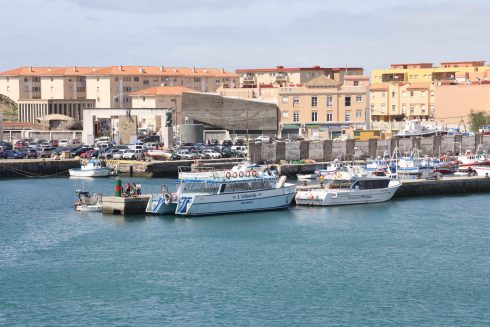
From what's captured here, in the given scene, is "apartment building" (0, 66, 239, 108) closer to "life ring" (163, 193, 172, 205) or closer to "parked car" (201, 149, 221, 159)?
"parked car" (201, 149, 221, 159)

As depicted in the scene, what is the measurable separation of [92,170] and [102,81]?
6242 cm

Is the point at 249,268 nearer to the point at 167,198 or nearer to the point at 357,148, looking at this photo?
the point at 167,198

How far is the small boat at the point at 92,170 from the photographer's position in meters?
69.4

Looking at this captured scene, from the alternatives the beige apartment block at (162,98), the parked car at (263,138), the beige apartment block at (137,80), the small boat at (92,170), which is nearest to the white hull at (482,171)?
the parked car at (263,138)

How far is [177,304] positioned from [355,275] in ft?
23.8

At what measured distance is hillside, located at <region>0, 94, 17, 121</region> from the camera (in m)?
123

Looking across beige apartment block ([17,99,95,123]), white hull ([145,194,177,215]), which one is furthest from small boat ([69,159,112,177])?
beige apartment block ([17,99,95,123])

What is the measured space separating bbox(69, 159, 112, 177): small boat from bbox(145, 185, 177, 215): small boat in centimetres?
2087

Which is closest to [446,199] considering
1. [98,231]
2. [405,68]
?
[98,231]

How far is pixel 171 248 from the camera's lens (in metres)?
40.9

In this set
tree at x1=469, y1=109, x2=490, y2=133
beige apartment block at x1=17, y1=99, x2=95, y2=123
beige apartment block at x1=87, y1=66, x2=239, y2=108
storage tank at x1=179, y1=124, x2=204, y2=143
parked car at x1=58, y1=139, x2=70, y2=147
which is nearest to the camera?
parked car at x1=58, y1=139, x2=70, y2=147

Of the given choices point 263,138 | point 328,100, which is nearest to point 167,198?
point 263,138

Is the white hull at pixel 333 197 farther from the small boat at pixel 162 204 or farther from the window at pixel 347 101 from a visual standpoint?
the window at pixel 347 101

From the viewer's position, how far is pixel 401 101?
114 metres
